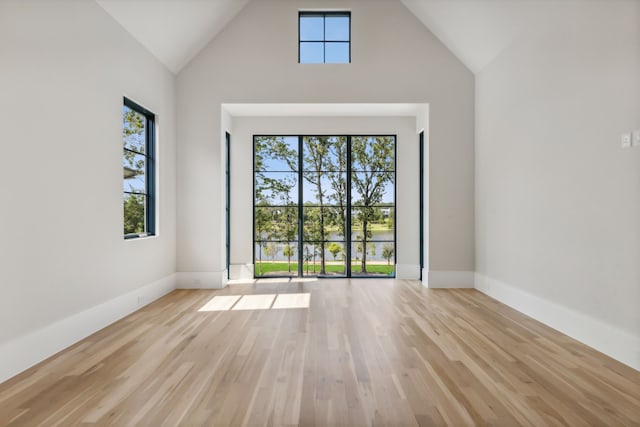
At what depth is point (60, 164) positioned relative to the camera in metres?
3.33

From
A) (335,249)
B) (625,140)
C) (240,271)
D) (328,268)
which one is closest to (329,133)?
(335,249)

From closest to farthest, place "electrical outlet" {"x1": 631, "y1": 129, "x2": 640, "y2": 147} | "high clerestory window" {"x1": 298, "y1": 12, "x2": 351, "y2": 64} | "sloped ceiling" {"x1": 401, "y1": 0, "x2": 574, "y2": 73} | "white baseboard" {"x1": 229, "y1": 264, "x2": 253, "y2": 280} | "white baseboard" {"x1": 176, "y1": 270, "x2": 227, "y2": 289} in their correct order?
"electrical outlet" {"x1": 631, "y1": 129, "x2": 640, "y2": 147} < "sloped ceiling" {"x1": 401, "y1": 0, "x2": 574, "y2": 73} < "white baseboard" {"x1": 176, "y1": 270, "x2": 227, "y2": 289} < "high clerestory window" {"x1": 298, "y1": 12, "x2": 351, "y2": 64} < "white baseboard" {"x1": 229, "y1": 264, "x2": 253, "y2": 280}

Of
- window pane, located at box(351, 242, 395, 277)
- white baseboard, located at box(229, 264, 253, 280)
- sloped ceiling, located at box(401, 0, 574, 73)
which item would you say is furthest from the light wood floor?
sloped ceiling, located at box(401, 0, 574, 73)

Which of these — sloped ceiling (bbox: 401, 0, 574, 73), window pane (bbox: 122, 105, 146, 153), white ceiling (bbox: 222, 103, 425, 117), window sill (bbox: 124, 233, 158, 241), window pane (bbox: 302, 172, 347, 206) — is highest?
sloped ceiling (bbox: 401, 0, 574, 73)

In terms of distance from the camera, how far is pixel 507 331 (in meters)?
3.86

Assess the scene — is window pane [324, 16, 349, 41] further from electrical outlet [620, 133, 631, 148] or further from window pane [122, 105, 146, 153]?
electrical outlet [620, 133, 631, 148]

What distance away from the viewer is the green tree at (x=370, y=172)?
702 cm

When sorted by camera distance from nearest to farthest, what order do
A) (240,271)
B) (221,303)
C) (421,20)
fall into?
(221,303) < (421,20) < (240,271)

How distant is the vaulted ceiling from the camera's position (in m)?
4.32

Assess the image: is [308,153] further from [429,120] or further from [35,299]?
[35,299]

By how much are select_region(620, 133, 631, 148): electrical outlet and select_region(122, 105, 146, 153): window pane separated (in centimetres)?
465

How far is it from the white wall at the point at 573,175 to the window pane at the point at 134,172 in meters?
4.44

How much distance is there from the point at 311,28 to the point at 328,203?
2.77 m

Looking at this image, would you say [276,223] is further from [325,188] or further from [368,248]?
[368,248]
